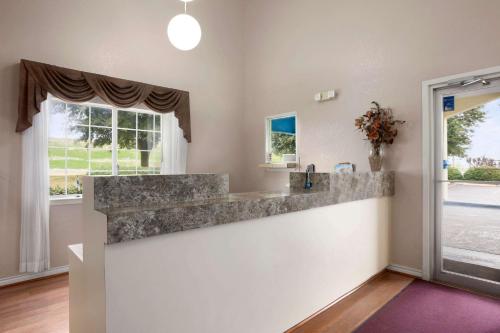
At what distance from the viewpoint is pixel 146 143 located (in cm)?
416

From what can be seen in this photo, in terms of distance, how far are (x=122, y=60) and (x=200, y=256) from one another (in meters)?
3.24

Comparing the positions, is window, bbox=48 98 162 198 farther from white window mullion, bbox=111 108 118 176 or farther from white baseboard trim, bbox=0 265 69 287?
white baseboard trim, bbox=0 265 69 287

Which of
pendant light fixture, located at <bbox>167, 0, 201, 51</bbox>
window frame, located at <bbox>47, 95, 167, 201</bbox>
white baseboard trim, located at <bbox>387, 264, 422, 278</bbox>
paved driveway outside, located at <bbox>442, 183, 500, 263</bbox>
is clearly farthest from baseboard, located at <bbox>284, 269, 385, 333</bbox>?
window frame, located at <bbox>47, 95, 167, 201</bbox>

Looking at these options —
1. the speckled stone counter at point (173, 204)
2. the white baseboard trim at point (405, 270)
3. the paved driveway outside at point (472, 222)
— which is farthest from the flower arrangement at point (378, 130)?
the speckled stone counter at point (173, 204)

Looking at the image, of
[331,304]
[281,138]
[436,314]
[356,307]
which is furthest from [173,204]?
[281,138]

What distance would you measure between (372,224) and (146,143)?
3.11m

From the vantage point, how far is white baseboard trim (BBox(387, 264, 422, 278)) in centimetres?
314

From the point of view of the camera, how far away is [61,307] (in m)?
2.55

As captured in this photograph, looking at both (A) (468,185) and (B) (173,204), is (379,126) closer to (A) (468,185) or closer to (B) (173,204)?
(A) (468,185)

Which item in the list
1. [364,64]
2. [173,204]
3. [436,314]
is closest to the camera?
[173,204]

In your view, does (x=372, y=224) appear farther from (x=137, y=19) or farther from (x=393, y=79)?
(x=137, y=19)

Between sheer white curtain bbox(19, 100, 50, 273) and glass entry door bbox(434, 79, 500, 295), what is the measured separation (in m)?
4.21

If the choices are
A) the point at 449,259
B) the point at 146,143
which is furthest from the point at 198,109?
the point at 449,259

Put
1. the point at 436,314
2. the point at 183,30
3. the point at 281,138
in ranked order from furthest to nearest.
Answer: the point at 281,138 < the point at 183,30 < the point at 436,314
